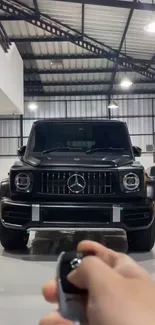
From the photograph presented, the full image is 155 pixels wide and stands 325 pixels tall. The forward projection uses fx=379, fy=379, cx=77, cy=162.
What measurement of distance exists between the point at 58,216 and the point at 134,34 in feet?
27.4

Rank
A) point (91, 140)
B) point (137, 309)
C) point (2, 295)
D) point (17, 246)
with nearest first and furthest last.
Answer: point (137, 309) → point (2, 295) → point (17, 246) → point (91, 140)

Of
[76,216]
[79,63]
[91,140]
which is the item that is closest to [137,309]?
[76,216]

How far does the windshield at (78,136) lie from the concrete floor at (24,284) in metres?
1.40

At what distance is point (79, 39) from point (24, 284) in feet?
30.5

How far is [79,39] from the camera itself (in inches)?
438

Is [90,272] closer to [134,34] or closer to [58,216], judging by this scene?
[58,216]

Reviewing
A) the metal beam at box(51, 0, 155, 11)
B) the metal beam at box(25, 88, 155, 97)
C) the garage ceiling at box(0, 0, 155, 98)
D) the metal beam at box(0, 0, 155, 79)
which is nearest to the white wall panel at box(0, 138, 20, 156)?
the metal beam at box(25, 88, 155, 97)

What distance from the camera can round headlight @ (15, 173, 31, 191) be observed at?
3.96 meters

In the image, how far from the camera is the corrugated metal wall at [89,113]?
19.9 meters

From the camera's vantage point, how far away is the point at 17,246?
4.39m

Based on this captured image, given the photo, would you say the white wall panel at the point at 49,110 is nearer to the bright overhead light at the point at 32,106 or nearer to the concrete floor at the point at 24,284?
the bright overhead light at the point at 32,106

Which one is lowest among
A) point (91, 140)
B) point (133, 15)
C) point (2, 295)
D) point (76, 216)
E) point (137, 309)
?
point (2, 295)

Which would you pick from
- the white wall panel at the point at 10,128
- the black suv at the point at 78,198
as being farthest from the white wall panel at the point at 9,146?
the black suv at the point at 78,198

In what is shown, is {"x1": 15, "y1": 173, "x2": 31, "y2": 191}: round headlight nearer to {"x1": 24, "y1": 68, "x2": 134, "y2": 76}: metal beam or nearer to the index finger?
the index finger
